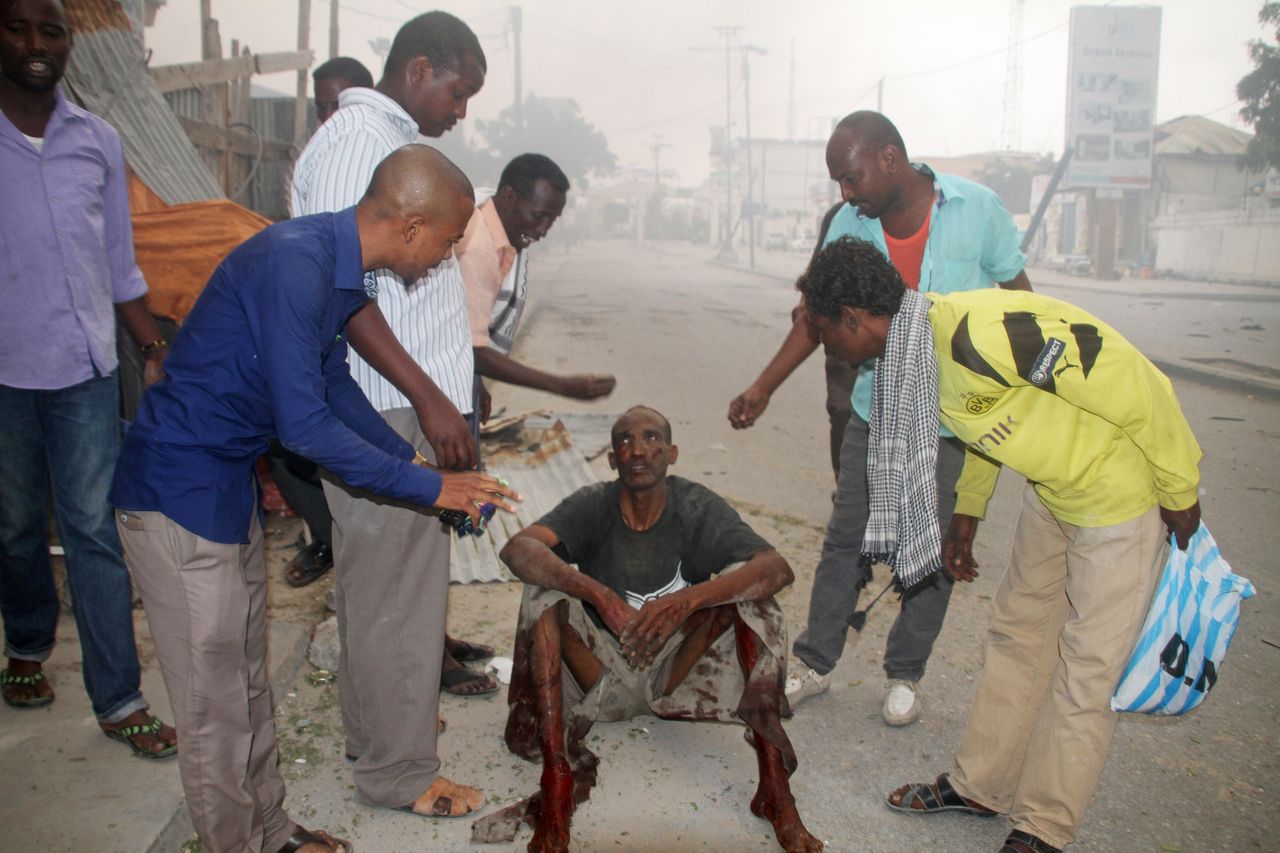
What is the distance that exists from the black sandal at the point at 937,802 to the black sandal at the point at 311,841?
1.61 metres

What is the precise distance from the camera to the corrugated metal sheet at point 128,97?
4.34 meters

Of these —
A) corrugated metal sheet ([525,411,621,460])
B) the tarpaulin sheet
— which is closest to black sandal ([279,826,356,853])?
the tarpaulin sheet

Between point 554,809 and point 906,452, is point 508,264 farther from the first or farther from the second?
point 554,809

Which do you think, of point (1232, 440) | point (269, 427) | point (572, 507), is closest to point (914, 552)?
point (572, 507)

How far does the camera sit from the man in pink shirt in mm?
3240

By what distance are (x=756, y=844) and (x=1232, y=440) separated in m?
6.59

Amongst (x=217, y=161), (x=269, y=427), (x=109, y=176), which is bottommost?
(x=269, y=427)

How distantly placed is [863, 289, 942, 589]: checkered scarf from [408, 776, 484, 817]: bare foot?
1408 millimetres

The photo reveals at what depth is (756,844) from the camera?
262cm

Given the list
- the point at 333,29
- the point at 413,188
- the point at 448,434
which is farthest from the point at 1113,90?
the point at 413,188

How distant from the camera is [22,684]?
3000 millimetres

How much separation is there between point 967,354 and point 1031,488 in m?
0.57

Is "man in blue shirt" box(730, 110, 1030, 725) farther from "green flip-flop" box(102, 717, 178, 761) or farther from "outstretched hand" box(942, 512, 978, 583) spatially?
"green flip-flop" box(102, 717, 178, 761)

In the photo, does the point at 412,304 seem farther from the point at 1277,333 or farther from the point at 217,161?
the point at 1277,333
